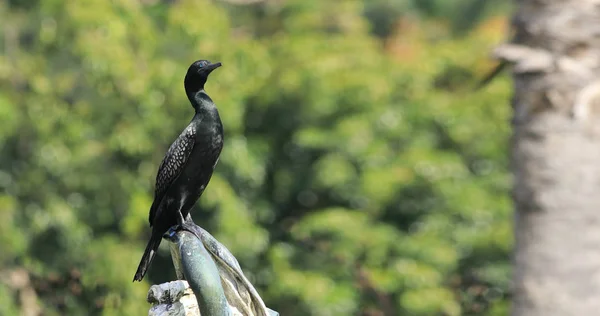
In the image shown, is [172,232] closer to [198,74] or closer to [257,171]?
[198,74]

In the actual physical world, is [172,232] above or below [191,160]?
below

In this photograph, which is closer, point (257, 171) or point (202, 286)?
point (202, 286)

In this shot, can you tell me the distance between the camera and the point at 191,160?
13.5 ft

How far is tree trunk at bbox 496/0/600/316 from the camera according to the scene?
6.65 metres

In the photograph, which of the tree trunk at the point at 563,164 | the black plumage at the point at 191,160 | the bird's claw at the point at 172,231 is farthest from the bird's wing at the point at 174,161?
the tree trunk at the point at 563,164

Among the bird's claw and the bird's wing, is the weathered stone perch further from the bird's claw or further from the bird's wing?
the bird's wing

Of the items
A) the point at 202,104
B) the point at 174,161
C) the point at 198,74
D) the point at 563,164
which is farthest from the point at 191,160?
the point at 563,164

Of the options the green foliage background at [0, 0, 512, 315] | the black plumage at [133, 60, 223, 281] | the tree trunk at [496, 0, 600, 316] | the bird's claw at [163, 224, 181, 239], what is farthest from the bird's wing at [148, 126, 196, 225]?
the green foliage background at [0, 0, 512, 315]

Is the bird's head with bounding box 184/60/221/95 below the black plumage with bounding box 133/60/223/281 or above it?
above

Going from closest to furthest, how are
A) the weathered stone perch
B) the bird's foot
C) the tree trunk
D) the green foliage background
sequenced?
the weathered stone perch, the bird's foot, the tree trunk, the green foliage background

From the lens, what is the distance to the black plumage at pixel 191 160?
13.4 ft

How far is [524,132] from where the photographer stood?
6848 mm

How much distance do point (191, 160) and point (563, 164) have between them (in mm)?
3143

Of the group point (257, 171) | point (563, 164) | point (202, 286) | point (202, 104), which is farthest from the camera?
point (257, 171)
